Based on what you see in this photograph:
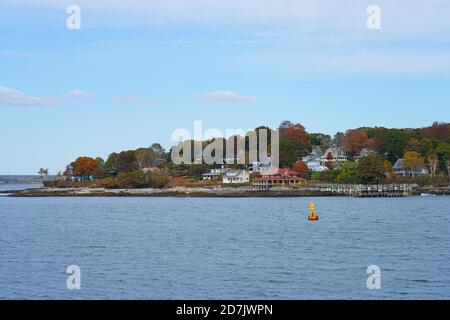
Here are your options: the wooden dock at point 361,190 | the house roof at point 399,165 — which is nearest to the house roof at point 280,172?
the wooden dock at point 361,190

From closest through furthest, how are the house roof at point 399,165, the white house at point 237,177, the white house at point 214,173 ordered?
the white house at point 237,177
the house roof at point 399,165
the white house at point 214,173

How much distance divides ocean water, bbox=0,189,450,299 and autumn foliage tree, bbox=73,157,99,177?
95.7 m

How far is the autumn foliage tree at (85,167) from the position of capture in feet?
527

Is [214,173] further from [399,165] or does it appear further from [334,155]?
[399,165]

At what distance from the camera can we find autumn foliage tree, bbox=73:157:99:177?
160500 millimetres

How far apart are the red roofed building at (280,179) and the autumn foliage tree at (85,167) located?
144ft

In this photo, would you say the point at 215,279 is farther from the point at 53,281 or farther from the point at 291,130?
the point at 291,130

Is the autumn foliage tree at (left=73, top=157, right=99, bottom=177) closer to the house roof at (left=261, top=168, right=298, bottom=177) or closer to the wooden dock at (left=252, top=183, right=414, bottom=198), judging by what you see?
the house roof at (left=261, top=168, right=298, bottom=177)

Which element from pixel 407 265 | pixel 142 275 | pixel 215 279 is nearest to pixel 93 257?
pixel 142 275

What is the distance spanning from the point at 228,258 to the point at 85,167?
12557 cm

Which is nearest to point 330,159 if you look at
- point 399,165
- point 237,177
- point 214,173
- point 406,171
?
point 399,165

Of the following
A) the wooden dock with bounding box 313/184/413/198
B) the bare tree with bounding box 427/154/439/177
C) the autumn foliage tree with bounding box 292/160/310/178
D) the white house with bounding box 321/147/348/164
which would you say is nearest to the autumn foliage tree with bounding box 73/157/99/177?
the autumn foliage tree with bounding box 292/160/310/178

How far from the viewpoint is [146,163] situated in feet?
530

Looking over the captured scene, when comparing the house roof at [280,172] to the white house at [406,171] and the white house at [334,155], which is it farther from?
the white house at [334,155]
